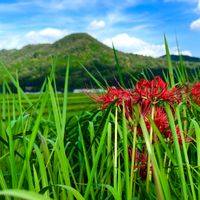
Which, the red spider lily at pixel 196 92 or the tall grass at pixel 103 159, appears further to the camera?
the red spider lily at pixel 196 92

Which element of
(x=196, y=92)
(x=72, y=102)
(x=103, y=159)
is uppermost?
(x=196, y=92)

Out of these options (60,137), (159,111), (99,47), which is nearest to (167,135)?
(159,111)

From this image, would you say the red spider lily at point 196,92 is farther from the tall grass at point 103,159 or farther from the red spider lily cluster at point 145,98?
the red spider lily cluster at point 145,98

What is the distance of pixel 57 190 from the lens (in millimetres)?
2115

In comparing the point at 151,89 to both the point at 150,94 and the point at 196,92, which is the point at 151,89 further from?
the point at 196,92

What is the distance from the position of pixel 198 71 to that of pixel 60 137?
2.70 metres

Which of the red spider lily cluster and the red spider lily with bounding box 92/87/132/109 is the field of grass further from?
the red spider lily cluster

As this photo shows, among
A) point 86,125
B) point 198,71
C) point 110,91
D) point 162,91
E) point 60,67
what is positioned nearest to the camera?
point 162,91

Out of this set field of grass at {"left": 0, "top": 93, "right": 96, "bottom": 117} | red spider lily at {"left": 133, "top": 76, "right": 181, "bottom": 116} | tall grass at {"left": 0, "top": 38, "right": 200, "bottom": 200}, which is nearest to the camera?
tall grass at {"left": 0, "top": 38, "right": 200, "bottom": 200}

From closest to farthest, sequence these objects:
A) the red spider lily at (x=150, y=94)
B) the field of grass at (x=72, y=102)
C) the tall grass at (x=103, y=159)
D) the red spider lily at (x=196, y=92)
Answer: the tall grass at (x=103, y=159) < the red spider lily at (x=150, y=94) < the red spider lily at (x=196, y=92) < the field of grass at (x=72, y=102)

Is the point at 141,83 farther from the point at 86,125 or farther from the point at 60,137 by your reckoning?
the point at 86,125

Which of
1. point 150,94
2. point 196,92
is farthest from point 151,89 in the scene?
point 196,92

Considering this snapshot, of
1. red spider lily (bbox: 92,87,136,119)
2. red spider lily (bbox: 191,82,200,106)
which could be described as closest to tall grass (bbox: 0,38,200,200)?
red spider lily (bbox: 92,87,136,119)

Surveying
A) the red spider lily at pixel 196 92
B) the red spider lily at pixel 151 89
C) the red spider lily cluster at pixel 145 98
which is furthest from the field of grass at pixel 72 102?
the red spider lily at pixel 196 92
